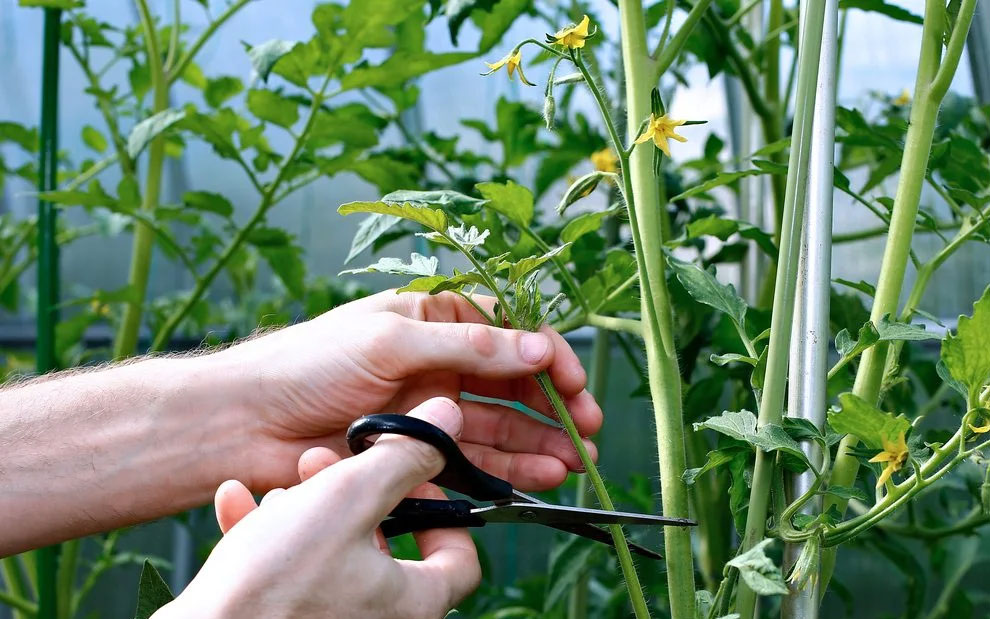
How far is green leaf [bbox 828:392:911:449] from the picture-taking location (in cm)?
36

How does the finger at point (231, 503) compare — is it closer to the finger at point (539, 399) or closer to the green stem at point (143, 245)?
the finger at point (539, 399)

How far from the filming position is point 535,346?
1.61ft

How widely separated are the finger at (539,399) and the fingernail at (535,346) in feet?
0.29

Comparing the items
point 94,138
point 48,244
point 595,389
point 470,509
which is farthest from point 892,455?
point 94,138

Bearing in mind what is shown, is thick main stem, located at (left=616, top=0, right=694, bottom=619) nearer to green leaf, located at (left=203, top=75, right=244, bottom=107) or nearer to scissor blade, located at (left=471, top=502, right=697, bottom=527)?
scissor blade, located at (left=471, top=502, right=697, bottom=527)

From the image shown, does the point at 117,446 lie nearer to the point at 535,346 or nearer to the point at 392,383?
the point at 392,383

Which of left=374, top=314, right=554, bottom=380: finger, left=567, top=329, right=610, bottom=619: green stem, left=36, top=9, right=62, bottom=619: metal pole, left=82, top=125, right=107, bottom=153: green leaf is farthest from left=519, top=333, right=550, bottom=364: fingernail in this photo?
left=82, top=125, right=107, bottom=153: green leaf

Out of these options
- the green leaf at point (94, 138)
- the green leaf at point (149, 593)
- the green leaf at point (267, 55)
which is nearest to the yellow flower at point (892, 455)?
the green leaf at point (149, 593)

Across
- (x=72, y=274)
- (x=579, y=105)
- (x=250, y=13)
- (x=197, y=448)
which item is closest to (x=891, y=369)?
(x=197, y=448)

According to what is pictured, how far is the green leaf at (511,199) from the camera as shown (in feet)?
1.71

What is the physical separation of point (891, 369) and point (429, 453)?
240 mm

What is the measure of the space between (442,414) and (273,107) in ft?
1.39

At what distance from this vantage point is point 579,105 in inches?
80.0

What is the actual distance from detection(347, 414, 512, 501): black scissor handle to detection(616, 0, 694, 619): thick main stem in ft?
0.33
